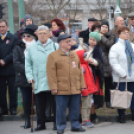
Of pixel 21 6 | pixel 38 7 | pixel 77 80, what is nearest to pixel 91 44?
pixel 77 80

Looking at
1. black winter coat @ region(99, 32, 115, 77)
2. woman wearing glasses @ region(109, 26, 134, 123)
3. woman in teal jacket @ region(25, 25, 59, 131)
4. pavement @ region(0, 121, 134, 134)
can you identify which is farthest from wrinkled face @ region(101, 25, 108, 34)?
pavement @ region(0, 121, 134, 134)

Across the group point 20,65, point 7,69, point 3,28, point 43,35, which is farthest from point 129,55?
point 3,28

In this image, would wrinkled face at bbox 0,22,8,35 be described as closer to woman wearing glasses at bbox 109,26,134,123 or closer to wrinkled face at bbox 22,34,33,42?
wrinkled face at bbox 22,34,33,42

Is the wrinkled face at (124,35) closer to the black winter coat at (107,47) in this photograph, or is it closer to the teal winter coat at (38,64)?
the black winter coat at (107,47)

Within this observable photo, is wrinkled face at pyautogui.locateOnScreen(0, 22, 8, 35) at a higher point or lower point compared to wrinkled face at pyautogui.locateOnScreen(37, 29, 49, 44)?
higher

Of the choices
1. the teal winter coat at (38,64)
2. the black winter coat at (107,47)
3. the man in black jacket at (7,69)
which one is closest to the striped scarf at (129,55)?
the black winter coat at (107,47)

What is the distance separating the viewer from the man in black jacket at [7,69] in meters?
9.27

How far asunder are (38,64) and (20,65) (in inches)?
25.9

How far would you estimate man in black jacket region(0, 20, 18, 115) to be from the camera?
9.27m

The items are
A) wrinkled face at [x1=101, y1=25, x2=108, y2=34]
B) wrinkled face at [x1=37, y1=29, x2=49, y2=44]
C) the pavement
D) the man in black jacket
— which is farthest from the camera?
wrinkled face at [x1=101, y1=25, x2=108, y2=34]

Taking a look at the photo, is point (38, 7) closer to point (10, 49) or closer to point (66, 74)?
point (10, 49)

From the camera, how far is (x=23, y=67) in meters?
8.14

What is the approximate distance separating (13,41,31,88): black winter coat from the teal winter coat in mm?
442

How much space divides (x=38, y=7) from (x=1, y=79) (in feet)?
53.9
